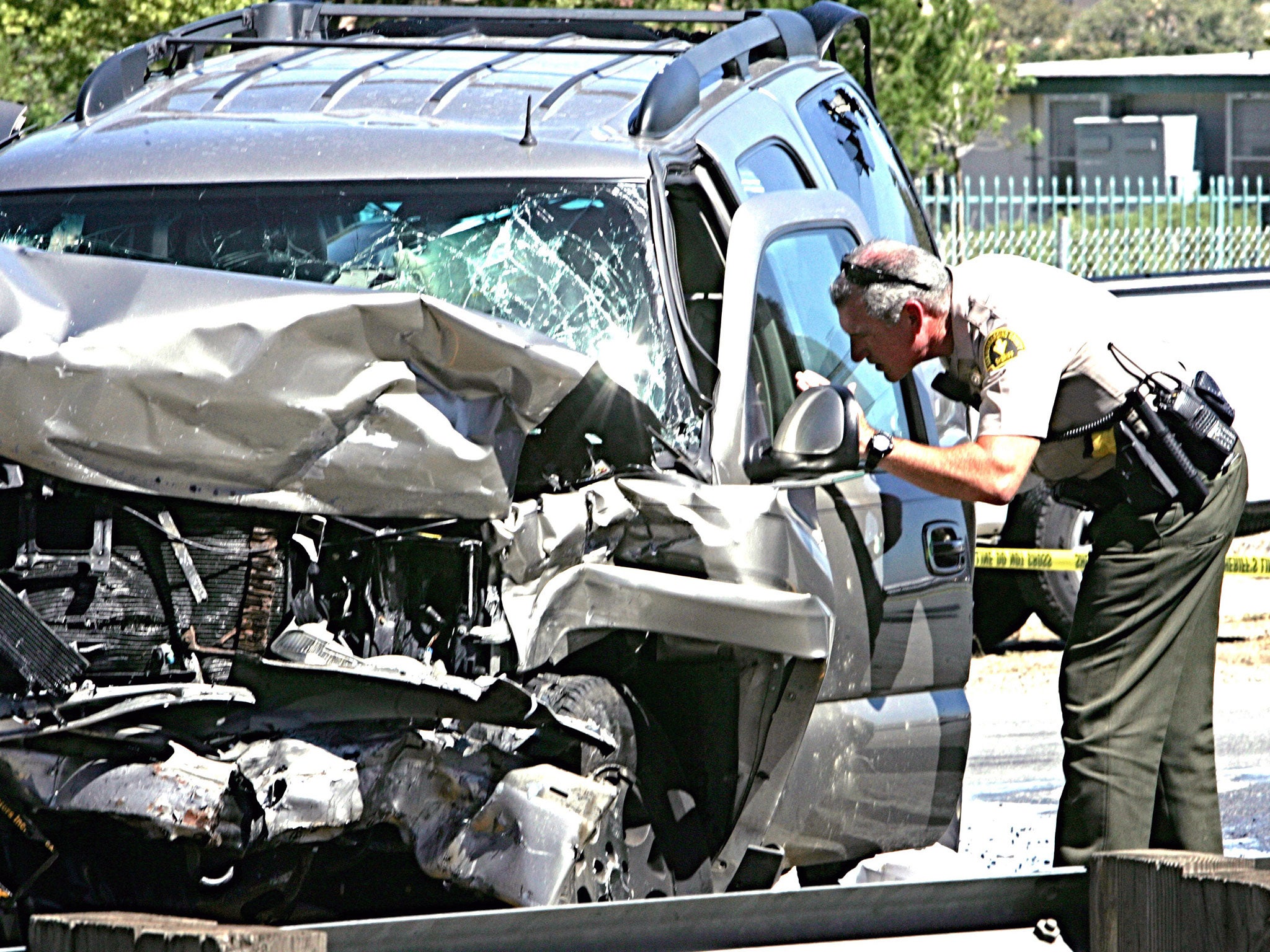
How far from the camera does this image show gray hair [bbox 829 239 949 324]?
4.05m

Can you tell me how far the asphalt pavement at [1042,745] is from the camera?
584 cm

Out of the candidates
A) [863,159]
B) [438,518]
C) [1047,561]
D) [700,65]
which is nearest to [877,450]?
[438,518]

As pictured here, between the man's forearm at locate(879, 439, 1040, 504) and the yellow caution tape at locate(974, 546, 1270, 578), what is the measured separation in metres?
4.21

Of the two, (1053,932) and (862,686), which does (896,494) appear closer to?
(862,686)

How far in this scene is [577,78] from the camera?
455 cm

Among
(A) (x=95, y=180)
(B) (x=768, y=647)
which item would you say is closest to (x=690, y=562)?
(B) (x=768, y=647)

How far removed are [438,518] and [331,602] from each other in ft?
0.92

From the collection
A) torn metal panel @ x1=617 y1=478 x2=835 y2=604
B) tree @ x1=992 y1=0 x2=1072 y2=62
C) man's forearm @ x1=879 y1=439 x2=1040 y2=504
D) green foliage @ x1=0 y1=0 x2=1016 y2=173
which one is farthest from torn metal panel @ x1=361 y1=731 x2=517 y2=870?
tree @ x1=992 y1=0 x2=1072 y2=62

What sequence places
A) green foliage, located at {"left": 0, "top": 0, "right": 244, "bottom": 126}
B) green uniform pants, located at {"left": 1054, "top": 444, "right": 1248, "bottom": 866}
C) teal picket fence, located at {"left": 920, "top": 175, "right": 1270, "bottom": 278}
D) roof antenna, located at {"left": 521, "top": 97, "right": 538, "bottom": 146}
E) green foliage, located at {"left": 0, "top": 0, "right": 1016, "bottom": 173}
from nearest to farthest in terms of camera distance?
roof antenna, located at {"left": 521, "top": 97, "right": 538, "bottom": 146}, green uniform pants, located at {"left": 1054, "top": 444, "right": 1248, "bottom": 866}, green foliage, located at {"left": 0, "top": 0, "right": 244, "bottom": 126}, teal picket fence, located at {"left": 920, "top": 175, "right": 1270, "bottom": 278}, green foliage, located at {"left": 0, "top": 0, "right": 1016, "bottom": 173}

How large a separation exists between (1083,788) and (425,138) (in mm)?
2189

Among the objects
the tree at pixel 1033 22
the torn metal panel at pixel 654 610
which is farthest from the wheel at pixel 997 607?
the tree at pixel 1033 22

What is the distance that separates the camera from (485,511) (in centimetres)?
343

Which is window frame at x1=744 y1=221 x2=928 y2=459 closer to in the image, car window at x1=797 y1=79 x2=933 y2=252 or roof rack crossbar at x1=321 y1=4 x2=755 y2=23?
car window at x1=797 y1=79 x2=933 y2=252

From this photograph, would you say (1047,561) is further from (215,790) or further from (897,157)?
(215,790)
